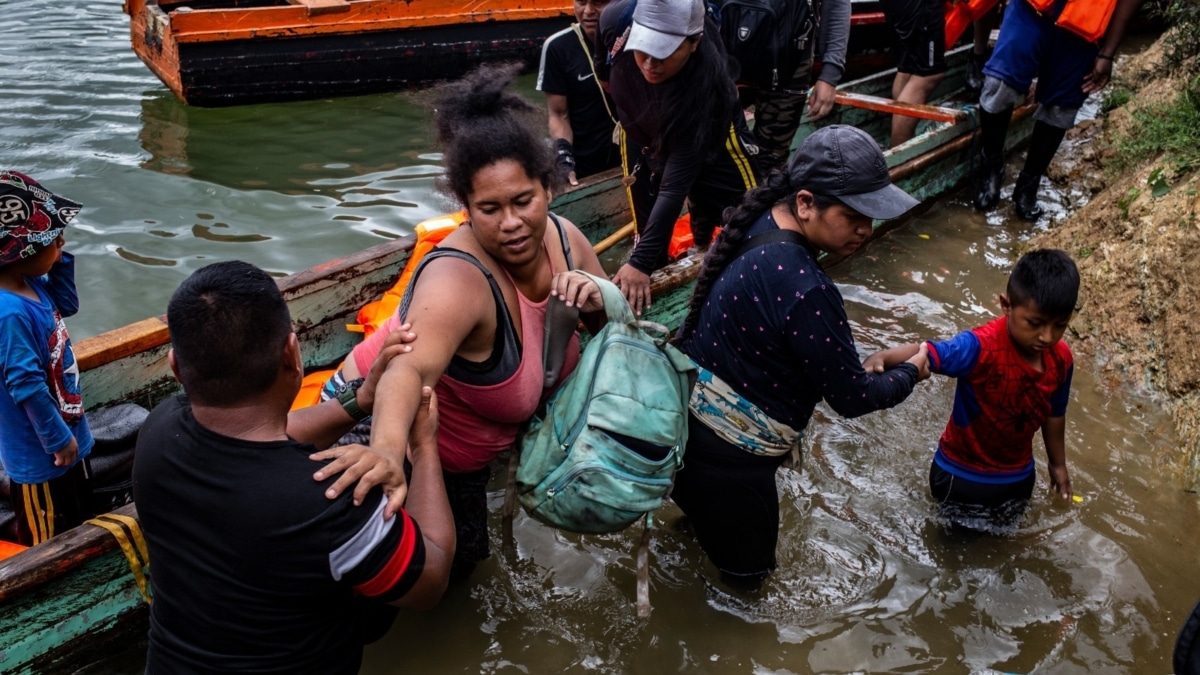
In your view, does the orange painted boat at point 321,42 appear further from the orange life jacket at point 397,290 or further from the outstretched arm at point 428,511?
the outstretched arm at point 428,511

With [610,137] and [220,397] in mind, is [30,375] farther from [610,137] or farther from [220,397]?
[610,137]

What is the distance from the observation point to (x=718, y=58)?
3789mm

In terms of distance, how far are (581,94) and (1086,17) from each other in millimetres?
3312

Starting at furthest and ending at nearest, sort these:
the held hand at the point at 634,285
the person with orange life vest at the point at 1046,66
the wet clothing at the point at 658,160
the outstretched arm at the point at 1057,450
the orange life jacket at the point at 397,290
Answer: the person with orange life vest at the point at 1046,66, the orange life jacket at the point at 397,290, the held hand at the point at 634,285, the wet clothing at the point at 658,160, the outstretched arm at the point at 1057,450

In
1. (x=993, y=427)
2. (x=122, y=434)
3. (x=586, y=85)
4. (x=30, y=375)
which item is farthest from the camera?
(x=586, y=85)

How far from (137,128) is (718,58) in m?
6.96

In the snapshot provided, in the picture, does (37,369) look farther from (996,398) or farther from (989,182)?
(989,182)

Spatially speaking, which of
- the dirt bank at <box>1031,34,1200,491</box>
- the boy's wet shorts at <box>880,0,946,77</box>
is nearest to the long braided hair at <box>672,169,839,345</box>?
the dirt bank at <box>1031,34,1200,491</box>

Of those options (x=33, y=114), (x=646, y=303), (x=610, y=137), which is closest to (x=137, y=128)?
(x=33, y=114)

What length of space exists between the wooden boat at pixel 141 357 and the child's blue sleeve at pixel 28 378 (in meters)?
0.38

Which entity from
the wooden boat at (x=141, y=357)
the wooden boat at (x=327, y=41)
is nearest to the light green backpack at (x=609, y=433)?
the wooden boat at (x=141, y=357)

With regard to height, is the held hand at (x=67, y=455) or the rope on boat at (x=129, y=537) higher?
the held hand at (x=67, y=455)

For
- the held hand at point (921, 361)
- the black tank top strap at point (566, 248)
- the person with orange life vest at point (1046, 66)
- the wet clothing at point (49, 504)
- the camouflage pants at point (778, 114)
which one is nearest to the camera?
the black tank top strap at point (566, 248)

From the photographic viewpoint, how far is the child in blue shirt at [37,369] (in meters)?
2.86
